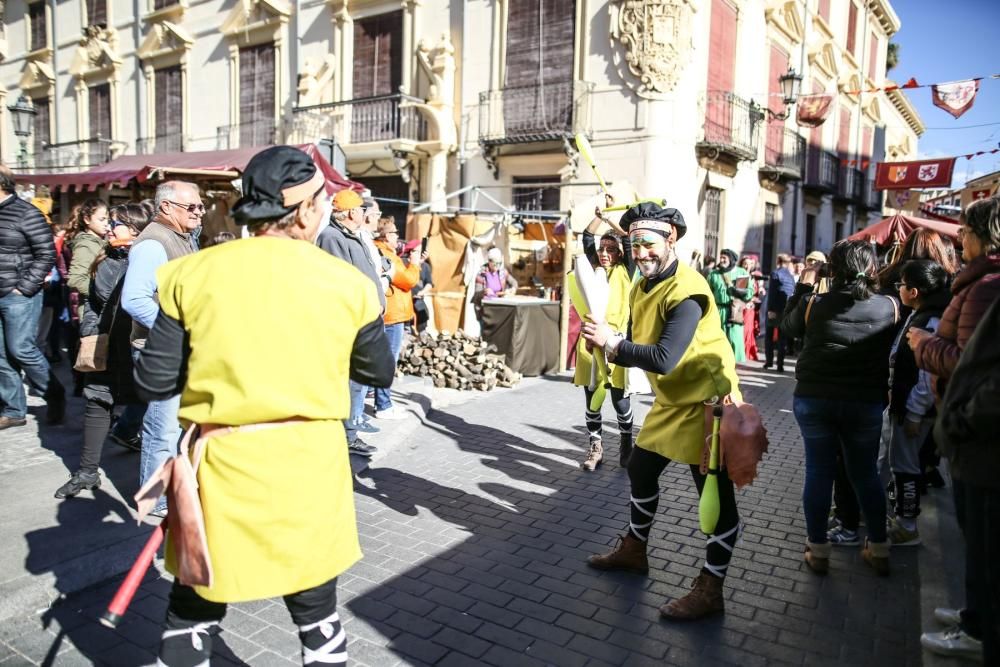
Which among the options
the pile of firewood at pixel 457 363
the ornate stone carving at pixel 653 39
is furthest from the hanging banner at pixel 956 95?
the pile of firewood at pixel 457 363

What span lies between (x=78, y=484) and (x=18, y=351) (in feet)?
6.83

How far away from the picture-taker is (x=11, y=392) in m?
5.93

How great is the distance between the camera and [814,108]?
50.3 feet

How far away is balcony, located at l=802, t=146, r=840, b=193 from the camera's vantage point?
67.3 feet

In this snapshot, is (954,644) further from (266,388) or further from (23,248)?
(23,248)

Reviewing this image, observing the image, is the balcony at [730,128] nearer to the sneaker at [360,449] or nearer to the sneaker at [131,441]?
the sneaker at [360,449]

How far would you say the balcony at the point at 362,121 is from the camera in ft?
54.0

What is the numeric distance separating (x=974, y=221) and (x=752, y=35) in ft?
51.0

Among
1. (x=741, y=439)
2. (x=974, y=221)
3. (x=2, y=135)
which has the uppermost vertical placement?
(x=2, y=135)

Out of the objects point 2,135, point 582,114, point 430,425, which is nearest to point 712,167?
point 582,114

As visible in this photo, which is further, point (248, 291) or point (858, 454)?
point (858, 454)

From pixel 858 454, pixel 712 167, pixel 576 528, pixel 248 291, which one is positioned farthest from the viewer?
pixel 712 167

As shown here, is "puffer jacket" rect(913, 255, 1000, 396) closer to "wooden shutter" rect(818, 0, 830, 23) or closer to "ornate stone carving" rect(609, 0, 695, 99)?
"ornate stone carving" rect(609, 0, 695, 99)

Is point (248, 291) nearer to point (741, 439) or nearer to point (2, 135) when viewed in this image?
point (741, 439)
